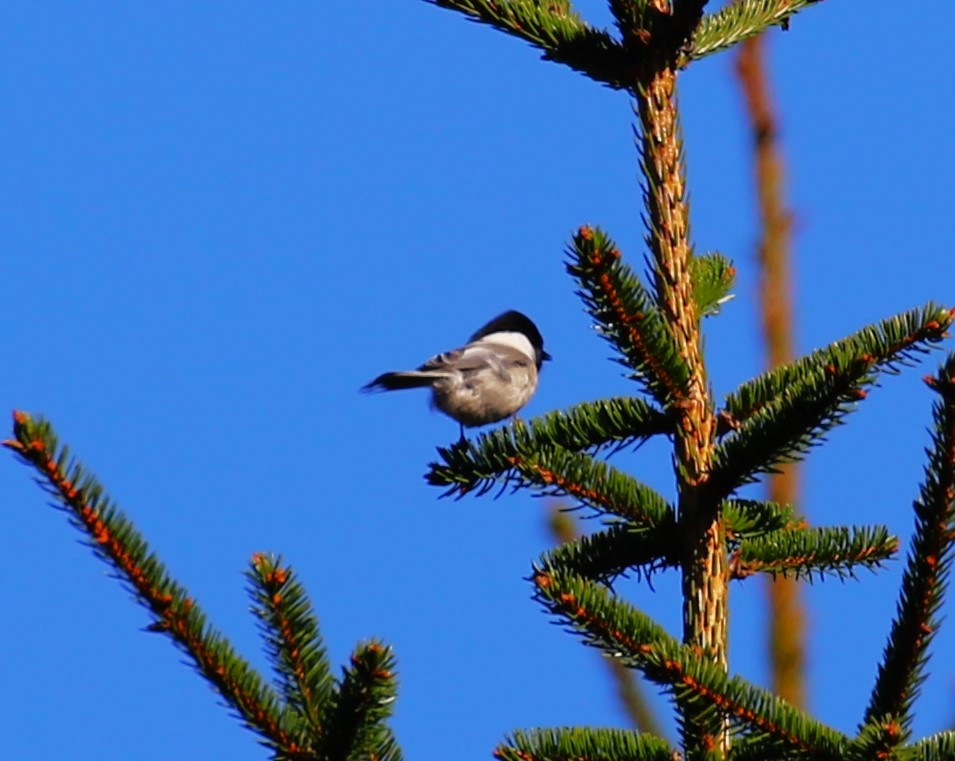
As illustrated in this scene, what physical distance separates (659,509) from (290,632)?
0.78 meters

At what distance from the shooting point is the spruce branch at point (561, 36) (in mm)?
2648

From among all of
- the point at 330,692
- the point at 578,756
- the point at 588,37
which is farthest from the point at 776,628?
the point at 588,37

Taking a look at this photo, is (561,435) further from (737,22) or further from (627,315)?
(737,22)

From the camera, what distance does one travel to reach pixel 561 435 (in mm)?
2555

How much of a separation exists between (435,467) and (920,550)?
101cm

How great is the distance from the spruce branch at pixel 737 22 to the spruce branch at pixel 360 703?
59.4 inches

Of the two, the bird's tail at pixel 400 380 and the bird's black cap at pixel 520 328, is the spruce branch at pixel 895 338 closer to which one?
the bird's tail at pixel 400 380

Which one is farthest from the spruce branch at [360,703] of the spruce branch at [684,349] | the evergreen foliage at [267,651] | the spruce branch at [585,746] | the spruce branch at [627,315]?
the spruce branch at [627,315]

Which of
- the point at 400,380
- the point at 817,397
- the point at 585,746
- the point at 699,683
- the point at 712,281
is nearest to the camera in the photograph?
the point at 699,683

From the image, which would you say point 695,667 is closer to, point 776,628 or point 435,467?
point 776,628

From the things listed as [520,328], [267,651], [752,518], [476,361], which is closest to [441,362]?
[476,361]

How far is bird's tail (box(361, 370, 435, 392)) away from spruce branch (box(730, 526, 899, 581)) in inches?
73.4

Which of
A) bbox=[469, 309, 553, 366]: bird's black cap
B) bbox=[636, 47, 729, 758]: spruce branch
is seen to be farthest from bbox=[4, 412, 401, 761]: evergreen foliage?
bbox=[469, 309, 553, 366]: bird's black cap

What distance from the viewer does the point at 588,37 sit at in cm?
265
